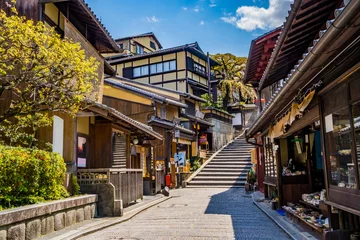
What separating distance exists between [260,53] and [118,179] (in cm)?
831

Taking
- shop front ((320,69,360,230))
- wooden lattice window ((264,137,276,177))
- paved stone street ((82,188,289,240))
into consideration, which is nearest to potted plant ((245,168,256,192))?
wooden lattice window ((264,137,276,177))

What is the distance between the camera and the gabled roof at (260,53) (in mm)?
13852

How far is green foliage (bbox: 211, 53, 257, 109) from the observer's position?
45625 millimetres

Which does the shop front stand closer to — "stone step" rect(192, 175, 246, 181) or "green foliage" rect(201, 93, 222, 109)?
"stone step" rect(192, 175, 246, 181)

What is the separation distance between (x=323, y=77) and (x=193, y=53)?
1337 inches

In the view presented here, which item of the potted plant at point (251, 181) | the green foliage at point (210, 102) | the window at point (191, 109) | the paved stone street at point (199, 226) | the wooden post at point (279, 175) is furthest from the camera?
the green foliage at point (210, 102)

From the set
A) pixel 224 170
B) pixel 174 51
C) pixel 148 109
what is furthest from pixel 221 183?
pixel 174 51

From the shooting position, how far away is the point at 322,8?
7.12 metres

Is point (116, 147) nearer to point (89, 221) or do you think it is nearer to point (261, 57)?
point (89, 221)

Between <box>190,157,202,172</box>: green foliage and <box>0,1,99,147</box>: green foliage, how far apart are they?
2136 centimetres

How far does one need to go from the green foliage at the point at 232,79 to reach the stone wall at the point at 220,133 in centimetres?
360

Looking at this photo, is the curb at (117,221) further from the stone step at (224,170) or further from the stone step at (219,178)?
the stone step at (224,170)

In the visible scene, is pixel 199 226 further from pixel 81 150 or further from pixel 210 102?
pixel 210 102

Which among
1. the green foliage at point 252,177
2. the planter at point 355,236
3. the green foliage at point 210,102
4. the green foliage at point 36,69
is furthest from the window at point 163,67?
the planter at point 355,236
